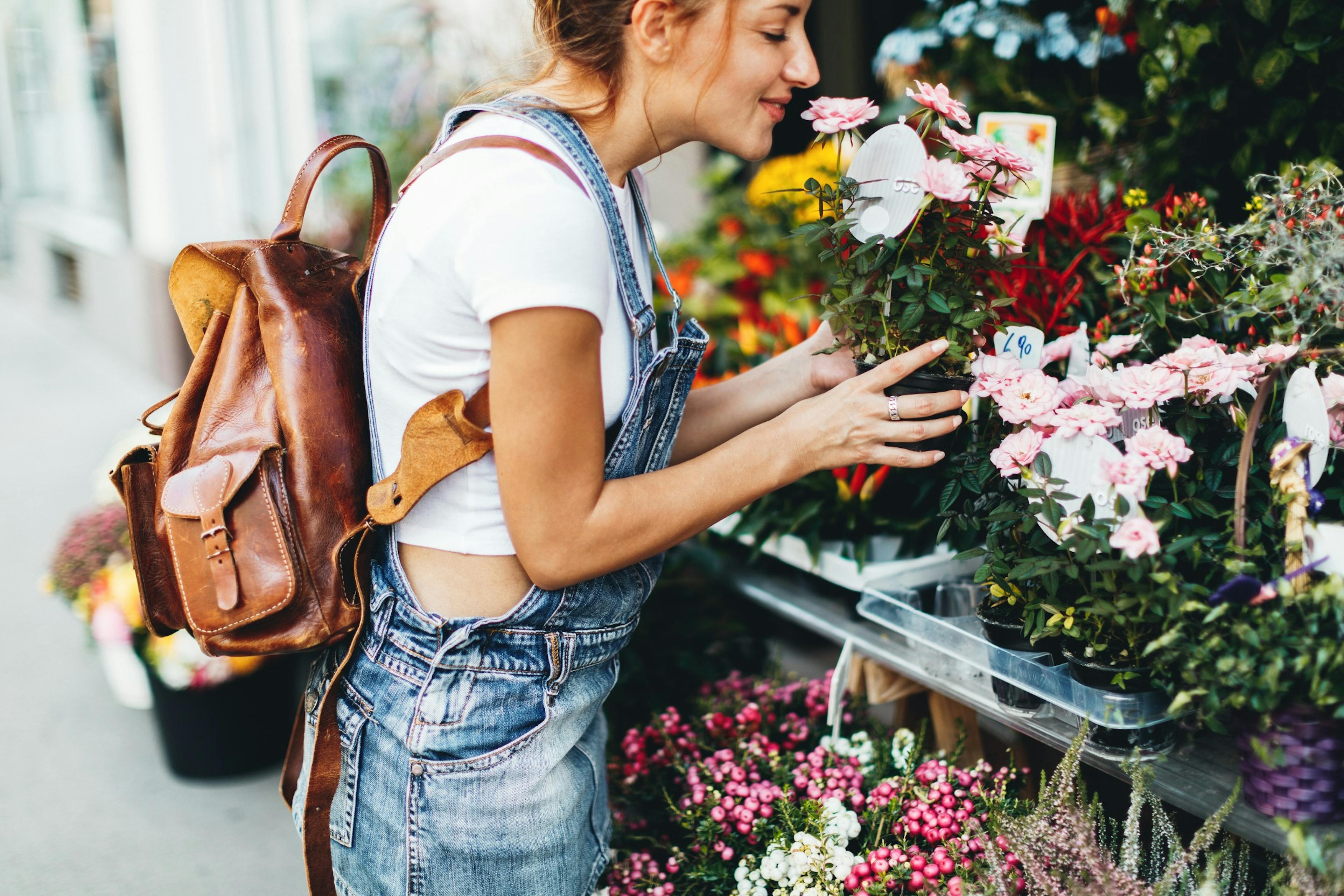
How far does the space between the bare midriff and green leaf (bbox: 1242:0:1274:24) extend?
4.81 feet

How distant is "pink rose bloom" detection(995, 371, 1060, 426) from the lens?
1.27 meters

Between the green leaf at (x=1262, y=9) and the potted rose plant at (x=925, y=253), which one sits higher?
the green leaf at (x=1262, y=9)

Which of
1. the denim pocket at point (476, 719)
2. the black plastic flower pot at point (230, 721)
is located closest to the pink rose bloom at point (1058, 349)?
the denim pocket at point (476, 719)

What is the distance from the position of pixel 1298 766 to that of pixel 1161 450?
364 mm

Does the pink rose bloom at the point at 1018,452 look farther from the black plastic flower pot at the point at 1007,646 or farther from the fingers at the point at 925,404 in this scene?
the black plastic flower pot at the point at 1007,646

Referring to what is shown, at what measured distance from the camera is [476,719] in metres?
1.30

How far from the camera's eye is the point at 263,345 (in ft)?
4.51

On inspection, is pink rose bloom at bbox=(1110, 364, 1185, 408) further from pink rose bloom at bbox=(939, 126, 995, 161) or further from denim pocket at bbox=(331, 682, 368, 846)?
denim pocket at bbox=(331, 682, 368, 846)

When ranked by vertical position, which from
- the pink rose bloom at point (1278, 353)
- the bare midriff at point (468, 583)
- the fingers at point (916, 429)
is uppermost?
the pink rose bloom at point (1278, 353)

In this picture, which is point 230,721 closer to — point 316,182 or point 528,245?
Result: point 316,182

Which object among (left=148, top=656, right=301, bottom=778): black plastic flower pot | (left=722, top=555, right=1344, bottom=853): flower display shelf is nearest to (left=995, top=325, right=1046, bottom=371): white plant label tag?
(left=722, top=555, right=1344, bottom=853): flower display shelf

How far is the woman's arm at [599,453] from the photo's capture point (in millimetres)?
1095

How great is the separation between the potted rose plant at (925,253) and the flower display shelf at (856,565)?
1.51 feet

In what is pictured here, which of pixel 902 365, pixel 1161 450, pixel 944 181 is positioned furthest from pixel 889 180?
pixel 1161 450
